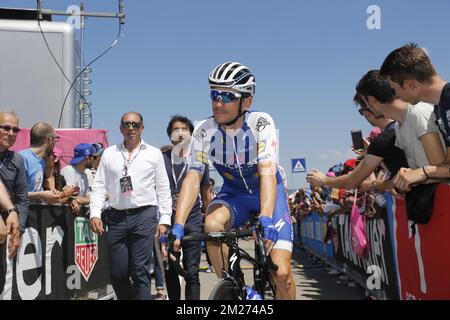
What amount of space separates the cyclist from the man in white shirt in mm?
1512

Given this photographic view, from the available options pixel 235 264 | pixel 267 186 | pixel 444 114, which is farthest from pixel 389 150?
pixel 235 264

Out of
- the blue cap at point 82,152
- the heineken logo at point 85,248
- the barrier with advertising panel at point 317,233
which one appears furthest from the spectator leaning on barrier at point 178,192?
the barrier with advertising panel at point 317,233

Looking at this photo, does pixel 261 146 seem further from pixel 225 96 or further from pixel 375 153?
pixel 375 153

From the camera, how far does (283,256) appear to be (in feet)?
11.1

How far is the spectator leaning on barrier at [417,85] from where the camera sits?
3482 mm

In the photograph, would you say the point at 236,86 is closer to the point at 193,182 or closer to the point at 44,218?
the point at 193,182

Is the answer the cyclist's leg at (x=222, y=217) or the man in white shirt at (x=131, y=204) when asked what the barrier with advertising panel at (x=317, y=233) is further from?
the cyclist's leg at (x=222, y=217)

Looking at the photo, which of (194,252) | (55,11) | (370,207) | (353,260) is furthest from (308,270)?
(55,11)

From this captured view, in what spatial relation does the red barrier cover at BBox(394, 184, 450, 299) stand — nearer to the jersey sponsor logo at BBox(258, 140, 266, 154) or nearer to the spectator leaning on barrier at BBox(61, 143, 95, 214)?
the jersey sponsor logo at BBox(258, 140, 266, 154)

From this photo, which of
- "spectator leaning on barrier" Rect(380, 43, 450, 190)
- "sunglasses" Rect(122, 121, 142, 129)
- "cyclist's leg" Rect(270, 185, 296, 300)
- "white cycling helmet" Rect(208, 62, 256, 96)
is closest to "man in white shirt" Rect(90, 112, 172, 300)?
"sunglasses" Rect(122, 121, 142, 129)

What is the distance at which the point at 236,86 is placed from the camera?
11.1 feet

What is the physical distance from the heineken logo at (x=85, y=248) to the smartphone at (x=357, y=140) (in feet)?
11.5

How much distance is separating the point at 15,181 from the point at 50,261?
4.13ft

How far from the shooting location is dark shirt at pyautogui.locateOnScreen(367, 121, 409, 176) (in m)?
4.38
